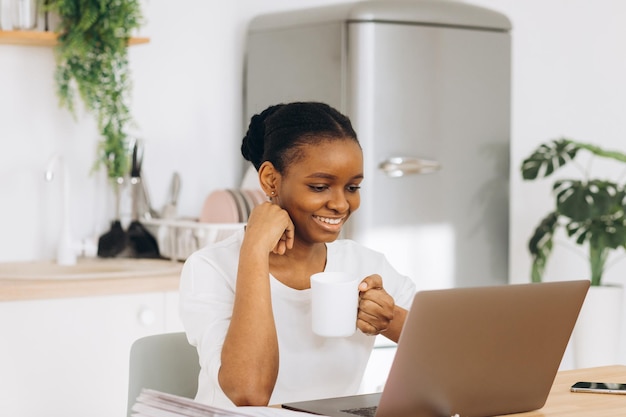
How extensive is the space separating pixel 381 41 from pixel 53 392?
1.38 meters

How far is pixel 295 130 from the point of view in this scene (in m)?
1.67

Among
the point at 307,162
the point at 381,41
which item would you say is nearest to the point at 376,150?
the point at 381,41

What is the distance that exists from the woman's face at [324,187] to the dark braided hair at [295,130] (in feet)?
0.05

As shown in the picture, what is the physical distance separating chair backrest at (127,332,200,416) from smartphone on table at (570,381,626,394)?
0.62m

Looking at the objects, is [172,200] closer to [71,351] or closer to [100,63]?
[100,63]

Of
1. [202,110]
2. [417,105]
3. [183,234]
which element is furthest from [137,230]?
[417,105]

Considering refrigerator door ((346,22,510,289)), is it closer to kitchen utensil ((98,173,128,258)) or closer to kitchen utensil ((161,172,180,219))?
kitchen utensil ((161,172,180,219))

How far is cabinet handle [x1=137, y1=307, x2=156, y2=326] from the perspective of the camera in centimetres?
265

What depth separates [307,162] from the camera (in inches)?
64.6

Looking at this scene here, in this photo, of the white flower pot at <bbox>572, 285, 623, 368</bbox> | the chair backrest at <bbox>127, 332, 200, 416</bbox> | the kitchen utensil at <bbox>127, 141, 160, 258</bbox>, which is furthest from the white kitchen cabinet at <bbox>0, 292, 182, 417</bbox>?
the white flower pot at <bbox>572, 285, 623, 368</bbox>

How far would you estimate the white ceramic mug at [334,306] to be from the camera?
1404 millimetres

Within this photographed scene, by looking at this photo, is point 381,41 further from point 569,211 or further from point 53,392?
point 53,392

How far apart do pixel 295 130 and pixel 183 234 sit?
1.36m

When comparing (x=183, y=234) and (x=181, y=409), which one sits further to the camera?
(x=183, y=234)
